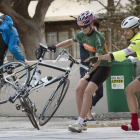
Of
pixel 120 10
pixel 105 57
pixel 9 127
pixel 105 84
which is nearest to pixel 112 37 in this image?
pixel 120 10

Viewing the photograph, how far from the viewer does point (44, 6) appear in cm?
1986

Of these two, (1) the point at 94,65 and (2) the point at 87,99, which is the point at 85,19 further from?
(2) the point at 87,99

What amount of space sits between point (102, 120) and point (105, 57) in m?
3.57

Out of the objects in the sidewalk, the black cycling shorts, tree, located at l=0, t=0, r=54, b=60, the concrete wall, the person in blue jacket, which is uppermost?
tree, located at l=0, t=0, r=54, b=60

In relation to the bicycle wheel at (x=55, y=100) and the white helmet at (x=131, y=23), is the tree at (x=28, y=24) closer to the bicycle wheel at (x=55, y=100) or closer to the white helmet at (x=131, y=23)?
the bicycle wheel at (x=55, y=100)

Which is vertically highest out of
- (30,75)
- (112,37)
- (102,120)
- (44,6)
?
(44,6)

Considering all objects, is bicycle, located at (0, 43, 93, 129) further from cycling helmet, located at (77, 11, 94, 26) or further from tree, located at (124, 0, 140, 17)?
tree, located at (124, 0, 140, 17)

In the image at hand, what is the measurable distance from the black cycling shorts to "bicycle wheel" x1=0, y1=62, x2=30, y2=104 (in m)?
1.06

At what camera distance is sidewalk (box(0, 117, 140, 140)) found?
6.71 m

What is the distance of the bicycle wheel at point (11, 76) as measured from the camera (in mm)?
8406

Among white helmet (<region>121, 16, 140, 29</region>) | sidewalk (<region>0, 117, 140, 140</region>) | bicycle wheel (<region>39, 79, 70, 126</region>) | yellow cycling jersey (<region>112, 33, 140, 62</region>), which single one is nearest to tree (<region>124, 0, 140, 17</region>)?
sidewalk (<region>0, 117, 140, 140</region>)

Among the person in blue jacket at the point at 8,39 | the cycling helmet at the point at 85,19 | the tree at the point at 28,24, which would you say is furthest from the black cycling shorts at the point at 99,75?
the tree at the point at 28,24

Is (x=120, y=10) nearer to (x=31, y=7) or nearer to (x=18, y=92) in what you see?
(x=31, y=7)

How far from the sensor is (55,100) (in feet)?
26.8
